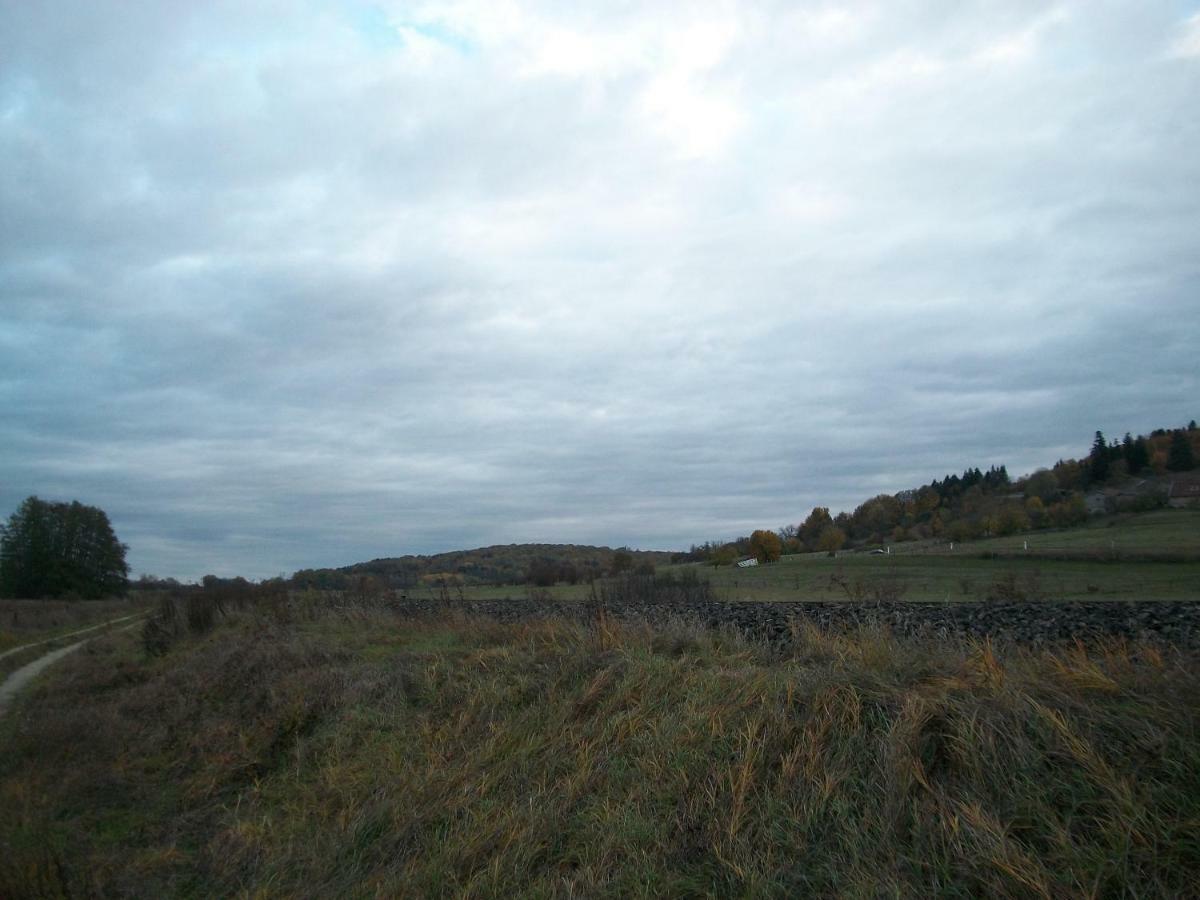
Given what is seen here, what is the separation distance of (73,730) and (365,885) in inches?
327

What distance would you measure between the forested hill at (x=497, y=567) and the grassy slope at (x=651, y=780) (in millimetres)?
26397

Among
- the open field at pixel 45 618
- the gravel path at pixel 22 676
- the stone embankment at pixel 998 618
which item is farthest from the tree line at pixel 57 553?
the stone embankment at pixel 998 618

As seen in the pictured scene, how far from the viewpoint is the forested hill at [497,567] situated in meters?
51.8

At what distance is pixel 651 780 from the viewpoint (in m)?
6.82

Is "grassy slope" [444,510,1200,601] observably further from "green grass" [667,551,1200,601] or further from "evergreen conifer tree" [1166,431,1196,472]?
"evergreen conifer tree" [1166,431,1196,472]

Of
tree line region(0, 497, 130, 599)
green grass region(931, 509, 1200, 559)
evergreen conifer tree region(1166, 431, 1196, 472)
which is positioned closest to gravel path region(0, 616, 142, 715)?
green grass region(931, 509, 1200, 559)

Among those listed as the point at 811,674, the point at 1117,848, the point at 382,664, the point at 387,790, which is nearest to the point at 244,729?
the point at 382,664

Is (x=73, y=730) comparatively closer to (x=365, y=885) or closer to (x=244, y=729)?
(x=244, y=729)

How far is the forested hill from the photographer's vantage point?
51.8m

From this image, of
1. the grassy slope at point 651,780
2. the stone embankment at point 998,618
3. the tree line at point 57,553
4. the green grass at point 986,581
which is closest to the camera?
the grassy slope at point 651,780

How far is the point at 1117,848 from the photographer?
14.1 ft

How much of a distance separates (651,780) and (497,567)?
96670mm

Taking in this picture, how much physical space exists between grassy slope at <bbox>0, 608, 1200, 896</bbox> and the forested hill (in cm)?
2640

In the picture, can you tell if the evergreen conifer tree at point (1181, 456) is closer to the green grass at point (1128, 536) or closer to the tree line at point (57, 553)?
the green grass at point (1128, 536)
